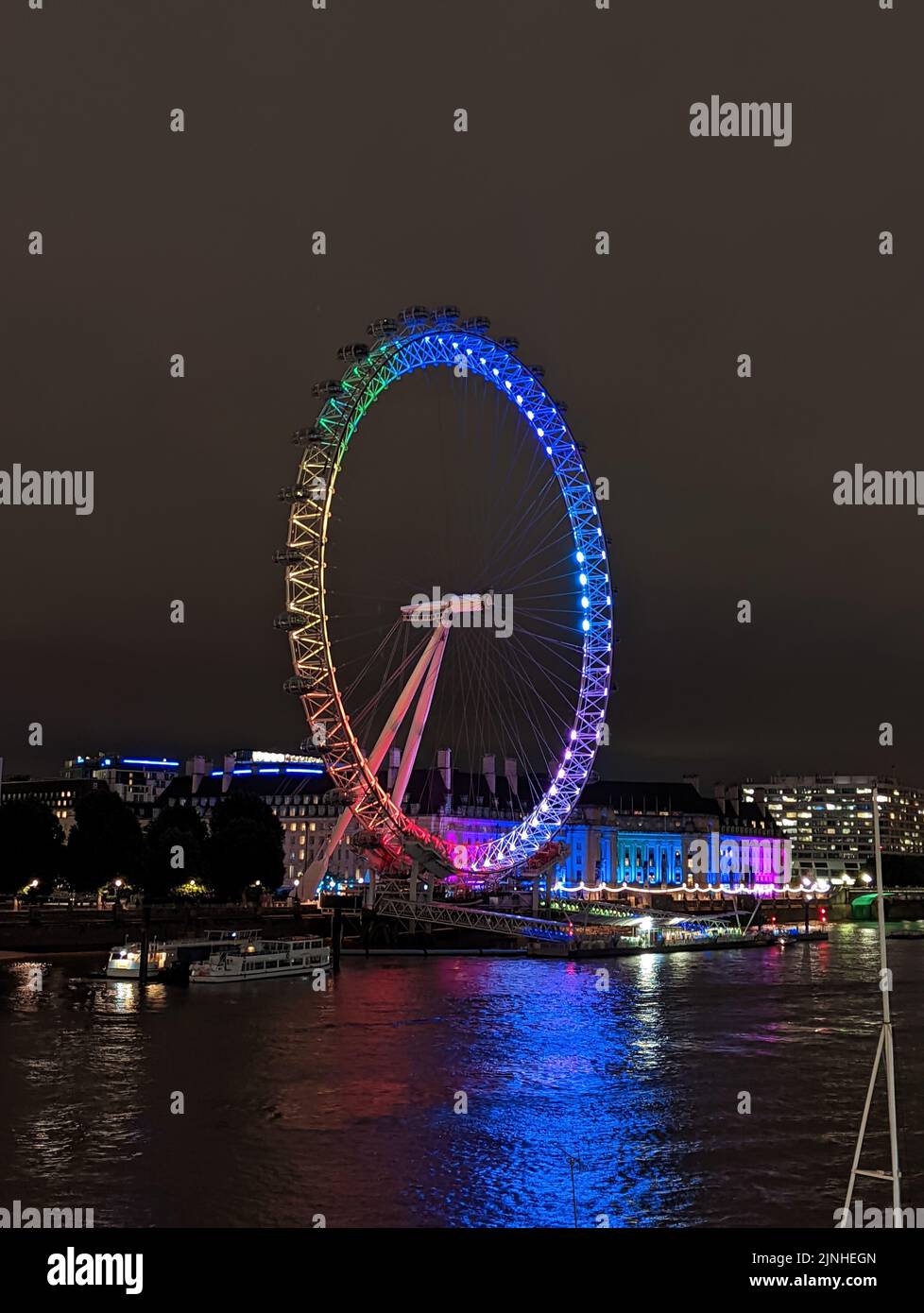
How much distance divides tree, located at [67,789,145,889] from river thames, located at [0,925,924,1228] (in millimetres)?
23265

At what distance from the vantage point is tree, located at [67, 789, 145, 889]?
7106 centimetres

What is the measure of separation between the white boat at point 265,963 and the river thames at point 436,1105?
129 inches

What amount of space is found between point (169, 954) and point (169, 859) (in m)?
22.1

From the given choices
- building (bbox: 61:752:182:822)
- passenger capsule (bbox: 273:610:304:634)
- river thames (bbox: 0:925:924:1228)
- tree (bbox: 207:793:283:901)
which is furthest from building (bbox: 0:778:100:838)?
river thames (bbox: 0:925:924:1228)

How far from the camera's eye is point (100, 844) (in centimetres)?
7112

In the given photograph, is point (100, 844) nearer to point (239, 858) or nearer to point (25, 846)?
point (25, 846)

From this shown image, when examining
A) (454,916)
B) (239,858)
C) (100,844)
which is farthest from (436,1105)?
(239,858)

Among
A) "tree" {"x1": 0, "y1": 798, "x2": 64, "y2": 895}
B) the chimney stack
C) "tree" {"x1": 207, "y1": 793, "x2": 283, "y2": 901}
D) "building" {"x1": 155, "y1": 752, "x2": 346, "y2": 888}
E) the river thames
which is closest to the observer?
the river thames

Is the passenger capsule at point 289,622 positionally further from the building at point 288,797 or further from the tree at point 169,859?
the building at point 288,797

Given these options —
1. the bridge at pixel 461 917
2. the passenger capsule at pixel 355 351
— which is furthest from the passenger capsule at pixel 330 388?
the bridge at pixel 461 917

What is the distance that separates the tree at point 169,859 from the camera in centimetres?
7569

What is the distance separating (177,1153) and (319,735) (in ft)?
105

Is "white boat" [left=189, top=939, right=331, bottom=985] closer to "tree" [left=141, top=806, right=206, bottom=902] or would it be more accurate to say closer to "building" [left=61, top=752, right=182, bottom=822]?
"tree" [left=141, top=806, right=206, bottom=902]
